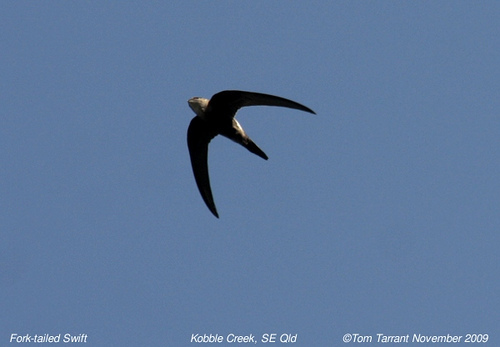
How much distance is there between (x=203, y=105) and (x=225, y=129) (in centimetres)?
80

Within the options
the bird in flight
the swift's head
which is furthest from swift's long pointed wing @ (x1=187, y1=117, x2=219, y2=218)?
the swift's head

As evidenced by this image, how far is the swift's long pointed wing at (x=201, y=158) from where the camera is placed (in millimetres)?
19906

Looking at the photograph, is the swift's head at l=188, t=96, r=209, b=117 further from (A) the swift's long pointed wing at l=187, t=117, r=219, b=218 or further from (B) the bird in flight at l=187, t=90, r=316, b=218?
(A) the swift's long pointed wing at l=187, t=117, r=219, b=218

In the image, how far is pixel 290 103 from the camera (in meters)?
17.7

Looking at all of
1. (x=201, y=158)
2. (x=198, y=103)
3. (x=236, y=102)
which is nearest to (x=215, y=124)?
(x=198, y=103)

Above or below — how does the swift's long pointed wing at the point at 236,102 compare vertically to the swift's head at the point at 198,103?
below

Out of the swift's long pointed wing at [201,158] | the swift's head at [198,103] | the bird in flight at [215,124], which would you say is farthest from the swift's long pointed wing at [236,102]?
the swift's long pointed wing at [201,158]

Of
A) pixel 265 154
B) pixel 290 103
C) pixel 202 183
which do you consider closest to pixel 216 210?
pixel 202 183

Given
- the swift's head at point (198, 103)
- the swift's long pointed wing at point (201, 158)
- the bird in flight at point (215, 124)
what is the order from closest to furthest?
the bird in flight at point (215, 124)
the swift's head at point (198, 103)
the swift's long pointed wing at point (201, 158)

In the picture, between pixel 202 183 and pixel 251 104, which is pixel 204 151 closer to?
pixel 202 183

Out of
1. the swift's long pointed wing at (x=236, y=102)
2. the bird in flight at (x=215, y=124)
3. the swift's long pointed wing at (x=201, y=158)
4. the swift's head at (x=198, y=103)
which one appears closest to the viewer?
the swift's long pointed wing at (x=236, y=102)

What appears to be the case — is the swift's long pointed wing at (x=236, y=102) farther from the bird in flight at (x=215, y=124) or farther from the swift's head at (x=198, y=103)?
the swift's head at (x=198, y=103)

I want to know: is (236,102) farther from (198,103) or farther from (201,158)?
(201,158)

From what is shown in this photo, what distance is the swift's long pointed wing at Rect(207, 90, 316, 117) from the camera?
58.7 feet
